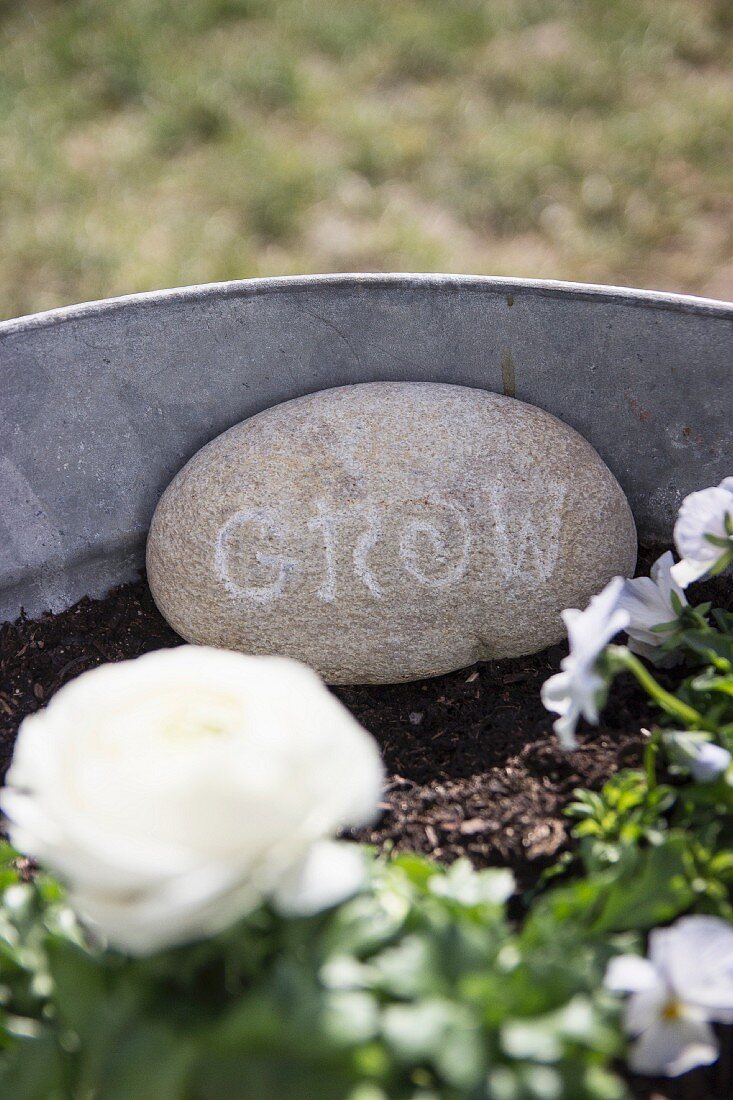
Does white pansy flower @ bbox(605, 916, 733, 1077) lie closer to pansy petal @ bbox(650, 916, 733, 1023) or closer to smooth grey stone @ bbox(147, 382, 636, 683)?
pansy petal @ bbox(650, 916, 733, 1023)

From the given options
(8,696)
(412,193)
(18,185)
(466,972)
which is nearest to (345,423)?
(8,696)

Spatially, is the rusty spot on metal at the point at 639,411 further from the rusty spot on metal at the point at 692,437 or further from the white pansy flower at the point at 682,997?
the white pansy flower at the point at 682,997

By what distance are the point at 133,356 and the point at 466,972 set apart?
109 centimetres

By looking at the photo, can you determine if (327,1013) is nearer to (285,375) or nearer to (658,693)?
(658,693)

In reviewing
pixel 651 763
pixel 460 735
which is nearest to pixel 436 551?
pixel 460 735

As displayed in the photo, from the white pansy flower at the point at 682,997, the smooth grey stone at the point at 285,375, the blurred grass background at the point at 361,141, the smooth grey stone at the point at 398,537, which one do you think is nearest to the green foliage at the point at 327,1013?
the white pansy flower at the point at 682,997

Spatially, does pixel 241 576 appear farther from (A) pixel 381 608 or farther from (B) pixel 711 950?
(B) pixel 711 950

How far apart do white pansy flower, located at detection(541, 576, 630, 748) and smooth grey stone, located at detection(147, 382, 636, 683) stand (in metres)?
0.48

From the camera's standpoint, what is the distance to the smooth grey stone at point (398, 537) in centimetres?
147

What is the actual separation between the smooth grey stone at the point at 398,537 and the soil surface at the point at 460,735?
54 millimetres

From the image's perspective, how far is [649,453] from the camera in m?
1.59

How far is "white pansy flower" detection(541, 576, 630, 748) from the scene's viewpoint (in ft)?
3.10

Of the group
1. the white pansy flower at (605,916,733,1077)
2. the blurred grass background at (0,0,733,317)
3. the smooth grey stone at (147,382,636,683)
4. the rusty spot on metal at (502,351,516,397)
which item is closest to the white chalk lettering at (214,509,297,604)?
the smooth grey stone at (147,382,636,683)

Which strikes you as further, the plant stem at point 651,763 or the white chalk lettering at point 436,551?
the white chalk lettering at point 436,551
